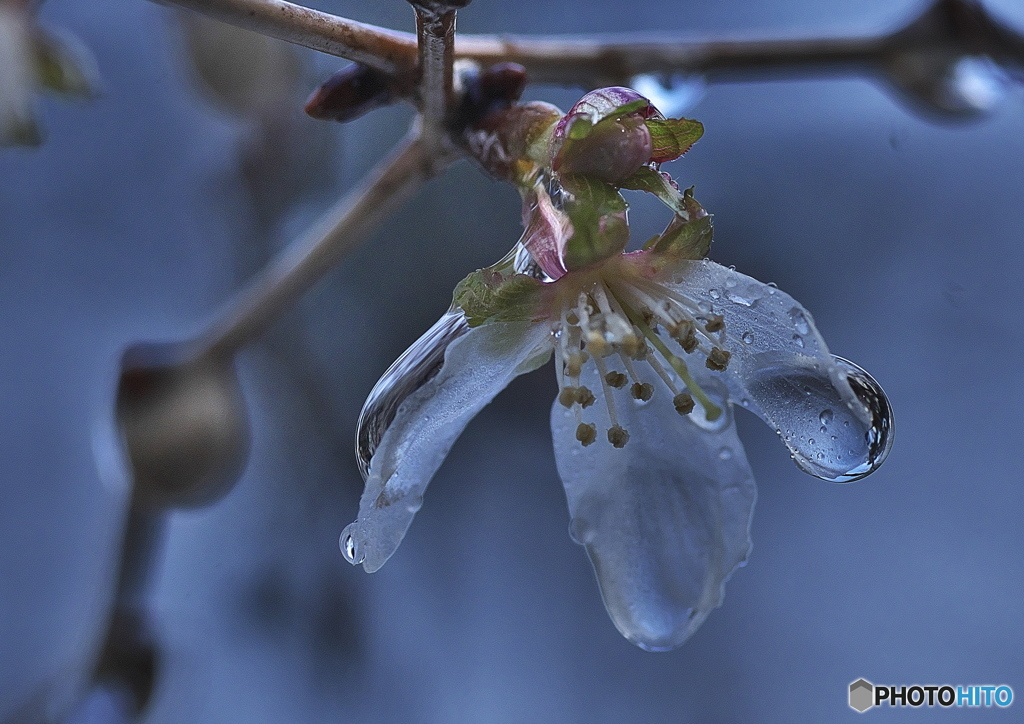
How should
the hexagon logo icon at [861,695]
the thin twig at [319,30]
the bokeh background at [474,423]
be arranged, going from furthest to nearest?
the bokeh background at [474,423] → the hexagon logo icon at [861,695] → the thin twig at [319,30]

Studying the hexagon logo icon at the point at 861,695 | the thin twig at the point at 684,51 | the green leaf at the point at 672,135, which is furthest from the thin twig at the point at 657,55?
the hexagon logo icon at the point at 861,695

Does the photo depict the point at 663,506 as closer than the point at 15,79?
Yes

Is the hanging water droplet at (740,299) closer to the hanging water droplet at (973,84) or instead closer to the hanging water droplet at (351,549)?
the hanging water droplet at (351,549)

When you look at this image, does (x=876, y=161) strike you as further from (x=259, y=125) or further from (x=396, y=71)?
(x=396, y=71)

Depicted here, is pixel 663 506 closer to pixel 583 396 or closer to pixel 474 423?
pixel 583 396

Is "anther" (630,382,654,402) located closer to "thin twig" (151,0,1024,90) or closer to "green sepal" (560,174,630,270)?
"green sepal" (560,174,630,270)

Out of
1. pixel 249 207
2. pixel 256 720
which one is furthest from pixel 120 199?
pixel 256 720

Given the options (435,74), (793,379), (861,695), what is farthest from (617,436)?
(861,695)
